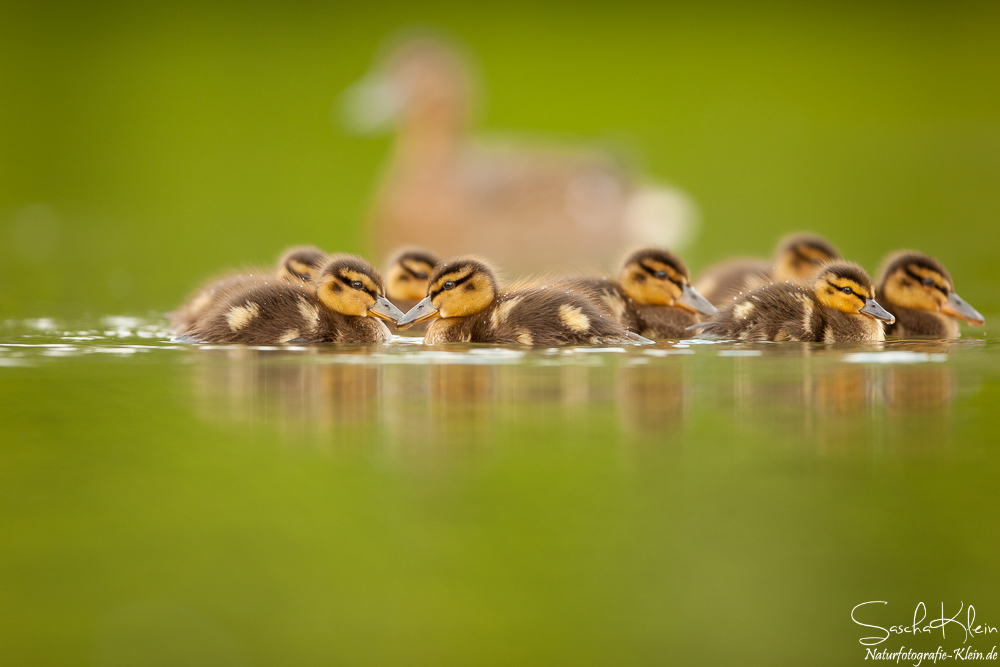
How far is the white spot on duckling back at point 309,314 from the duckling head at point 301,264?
0.40 meters

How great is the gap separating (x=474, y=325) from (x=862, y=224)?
212 inches

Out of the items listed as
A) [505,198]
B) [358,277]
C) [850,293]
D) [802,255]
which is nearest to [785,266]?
[802,255]

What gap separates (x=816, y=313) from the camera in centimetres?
366

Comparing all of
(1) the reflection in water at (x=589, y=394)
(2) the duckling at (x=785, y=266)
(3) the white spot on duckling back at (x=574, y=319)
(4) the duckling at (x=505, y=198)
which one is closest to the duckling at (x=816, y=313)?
(1) the reflection in water at (x=589, y=394)

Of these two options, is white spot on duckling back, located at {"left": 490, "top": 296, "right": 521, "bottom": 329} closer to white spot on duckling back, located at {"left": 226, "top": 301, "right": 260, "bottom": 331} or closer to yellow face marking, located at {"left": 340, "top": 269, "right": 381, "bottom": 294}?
yellow face marking, located at {"left": 340, "top": 269, "right": 381, "bottom": 294}

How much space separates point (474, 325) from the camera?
3686 mm

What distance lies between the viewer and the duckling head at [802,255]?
14.7 feet

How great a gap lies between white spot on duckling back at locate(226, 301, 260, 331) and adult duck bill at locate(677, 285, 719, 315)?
135 centimetres

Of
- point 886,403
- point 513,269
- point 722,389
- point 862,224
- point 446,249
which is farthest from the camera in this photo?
point 862,224

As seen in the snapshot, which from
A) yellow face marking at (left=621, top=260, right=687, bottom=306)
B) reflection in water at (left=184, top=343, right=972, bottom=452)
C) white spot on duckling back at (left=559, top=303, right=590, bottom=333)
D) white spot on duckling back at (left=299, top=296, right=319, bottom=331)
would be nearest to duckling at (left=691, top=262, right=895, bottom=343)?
reflection in water at (left=184, top=343, right=972, bottom=452)

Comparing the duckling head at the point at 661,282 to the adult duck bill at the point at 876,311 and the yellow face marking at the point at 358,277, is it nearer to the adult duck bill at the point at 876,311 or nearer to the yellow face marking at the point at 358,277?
the adult duck bill at the point at 876,311

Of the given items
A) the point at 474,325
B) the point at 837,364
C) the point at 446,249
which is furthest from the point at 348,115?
the point at 837,364

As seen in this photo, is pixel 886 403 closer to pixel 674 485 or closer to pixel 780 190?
pixel 674 485

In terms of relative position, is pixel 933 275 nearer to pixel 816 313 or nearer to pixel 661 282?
pixel 816 313
